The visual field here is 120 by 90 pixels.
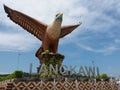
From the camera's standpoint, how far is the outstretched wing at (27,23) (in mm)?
27562

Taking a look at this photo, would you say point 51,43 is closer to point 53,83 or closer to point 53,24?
point 53,24

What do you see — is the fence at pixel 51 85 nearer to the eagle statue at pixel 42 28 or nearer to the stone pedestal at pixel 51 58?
the stone pedestal at pixel 51 58

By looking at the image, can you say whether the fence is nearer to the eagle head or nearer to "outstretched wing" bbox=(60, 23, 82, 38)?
the eagle head

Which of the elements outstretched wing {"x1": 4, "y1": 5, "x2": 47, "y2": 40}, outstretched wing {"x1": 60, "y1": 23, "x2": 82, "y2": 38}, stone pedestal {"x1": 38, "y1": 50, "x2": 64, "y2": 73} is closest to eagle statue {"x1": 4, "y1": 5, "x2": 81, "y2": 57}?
outstretched wing {"x1": 4, "y1": 5, "x2": 47, "y2": 40}

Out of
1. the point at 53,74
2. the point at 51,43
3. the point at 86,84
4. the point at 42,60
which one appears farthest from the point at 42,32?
the point at 86,84

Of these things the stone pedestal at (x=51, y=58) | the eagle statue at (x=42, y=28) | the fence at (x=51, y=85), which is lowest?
the fence at (x=51, y=85)

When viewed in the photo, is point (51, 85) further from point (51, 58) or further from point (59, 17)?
point (59, 17)

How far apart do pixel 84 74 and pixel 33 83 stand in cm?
784

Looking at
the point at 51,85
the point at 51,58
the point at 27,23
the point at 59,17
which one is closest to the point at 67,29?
the point at 59,17

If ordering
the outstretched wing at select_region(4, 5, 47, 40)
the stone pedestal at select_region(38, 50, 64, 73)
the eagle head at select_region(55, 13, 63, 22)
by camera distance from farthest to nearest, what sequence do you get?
the outstretched wing at select_region(4, 5, 47, 40) → the eagle head at select_region(55, 13, 63, 22) → the stone pedestal at select_region(38, 50, 64, 73)

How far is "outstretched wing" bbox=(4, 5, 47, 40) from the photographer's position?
2756 centimetres

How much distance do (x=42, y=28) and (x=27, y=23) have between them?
2.02 metres

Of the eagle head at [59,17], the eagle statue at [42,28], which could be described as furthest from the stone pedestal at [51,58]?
the eagle head at [59,17]

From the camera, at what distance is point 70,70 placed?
71.5ft
